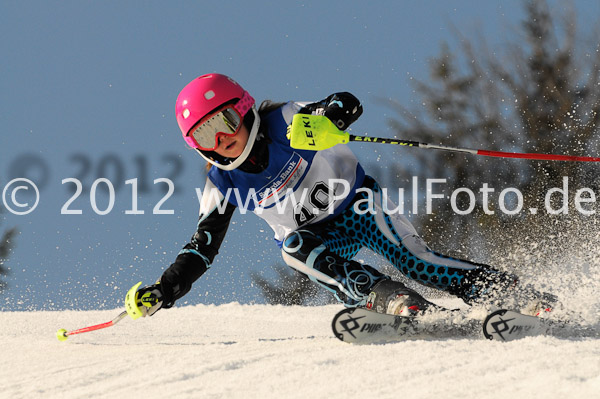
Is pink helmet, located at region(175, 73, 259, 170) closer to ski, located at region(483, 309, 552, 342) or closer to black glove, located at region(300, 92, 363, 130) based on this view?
black glove, located at region(300, 92, 363, 130)

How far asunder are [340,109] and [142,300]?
1.40 meters

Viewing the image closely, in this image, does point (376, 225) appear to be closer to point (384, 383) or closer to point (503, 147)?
point (384, 383)

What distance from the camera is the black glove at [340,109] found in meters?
3.37

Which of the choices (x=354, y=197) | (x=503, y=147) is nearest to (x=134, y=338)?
(x=354, y=197)

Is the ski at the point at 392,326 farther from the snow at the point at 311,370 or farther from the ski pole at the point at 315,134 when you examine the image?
the ski pole at the point at 315,134

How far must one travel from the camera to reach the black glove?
3369 millimetres

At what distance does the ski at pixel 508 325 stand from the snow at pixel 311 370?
3.5 inches

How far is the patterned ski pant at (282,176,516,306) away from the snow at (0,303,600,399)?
33 cm

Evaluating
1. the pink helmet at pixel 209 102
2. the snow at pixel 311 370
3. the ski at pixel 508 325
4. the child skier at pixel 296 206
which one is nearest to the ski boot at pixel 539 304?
the child skier at pixel 296 206

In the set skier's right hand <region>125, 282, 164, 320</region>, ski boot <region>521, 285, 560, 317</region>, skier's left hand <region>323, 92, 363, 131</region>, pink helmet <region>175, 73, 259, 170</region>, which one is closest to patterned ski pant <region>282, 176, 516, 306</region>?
ski boot <region>521, 285, 560, 317</region>

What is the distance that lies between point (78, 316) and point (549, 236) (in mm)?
7533

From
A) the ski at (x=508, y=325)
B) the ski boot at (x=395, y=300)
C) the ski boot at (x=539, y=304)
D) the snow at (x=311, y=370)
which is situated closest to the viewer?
the snow at (x=311, y=370)

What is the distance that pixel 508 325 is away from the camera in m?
2.81

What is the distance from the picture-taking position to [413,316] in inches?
114
